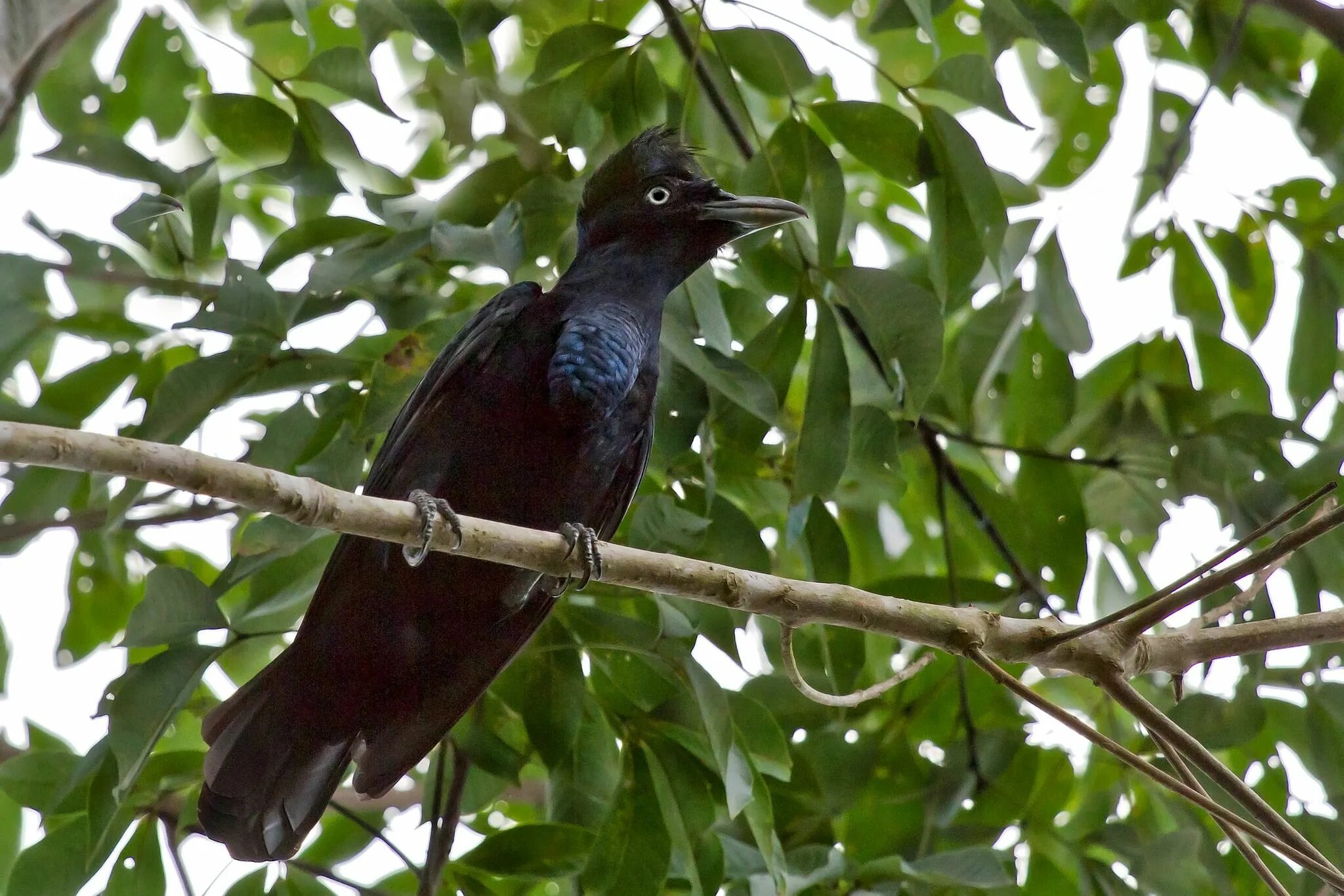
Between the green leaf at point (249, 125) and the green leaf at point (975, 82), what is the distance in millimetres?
1728

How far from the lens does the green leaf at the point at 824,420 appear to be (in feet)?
10.2

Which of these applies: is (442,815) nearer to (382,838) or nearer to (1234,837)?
(382,838)

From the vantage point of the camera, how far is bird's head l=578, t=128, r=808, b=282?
3.70m

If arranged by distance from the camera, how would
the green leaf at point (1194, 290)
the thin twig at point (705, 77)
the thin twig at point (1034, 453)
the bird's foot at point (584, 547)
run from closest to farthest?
the bird's foot at point (584, 547)
the thin twig at point (705, 77)
the thin twig at point (1034, 453)
the green leaf at point (1194, 290)

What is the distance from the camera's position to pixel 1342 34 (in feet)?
12.2

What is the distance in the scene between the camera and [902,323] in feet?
10.4

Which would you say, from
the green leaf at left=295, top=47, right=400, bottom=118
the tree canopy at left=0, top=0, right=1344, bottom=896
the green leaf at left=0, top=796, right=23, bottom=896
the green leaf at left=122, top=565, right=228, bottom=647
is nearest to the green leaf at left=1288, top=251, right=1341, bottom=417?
the tree canopy at left=0, top=0, right=1344, bottom=896

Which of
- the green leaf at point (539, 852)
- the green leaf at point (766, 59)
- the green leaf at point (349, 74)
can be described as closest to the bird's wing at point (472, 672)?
the green leaf at point (539, 852)

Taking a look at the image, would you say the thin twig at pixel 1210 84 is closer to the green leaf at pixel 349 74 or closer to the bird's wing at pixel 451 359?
the bird's wing at pixel 451 359

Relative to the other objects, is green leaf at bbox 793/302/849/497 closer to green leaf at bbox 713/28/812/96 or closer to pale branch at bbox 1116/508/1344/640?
green leaf at bbox 713/28/812/96

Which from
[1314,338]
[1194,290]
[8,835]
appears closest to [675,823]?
[8,835]

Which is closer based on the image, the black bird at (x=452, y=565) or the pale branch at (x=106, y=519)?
the black bird at (x=452, y=565)

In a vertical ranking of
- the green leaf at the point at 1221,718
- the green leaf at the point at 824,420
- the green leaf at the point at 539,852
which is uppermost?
the green leaf at the point at 824,420

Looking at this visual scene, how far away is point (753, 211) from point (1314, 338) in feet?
5.83
